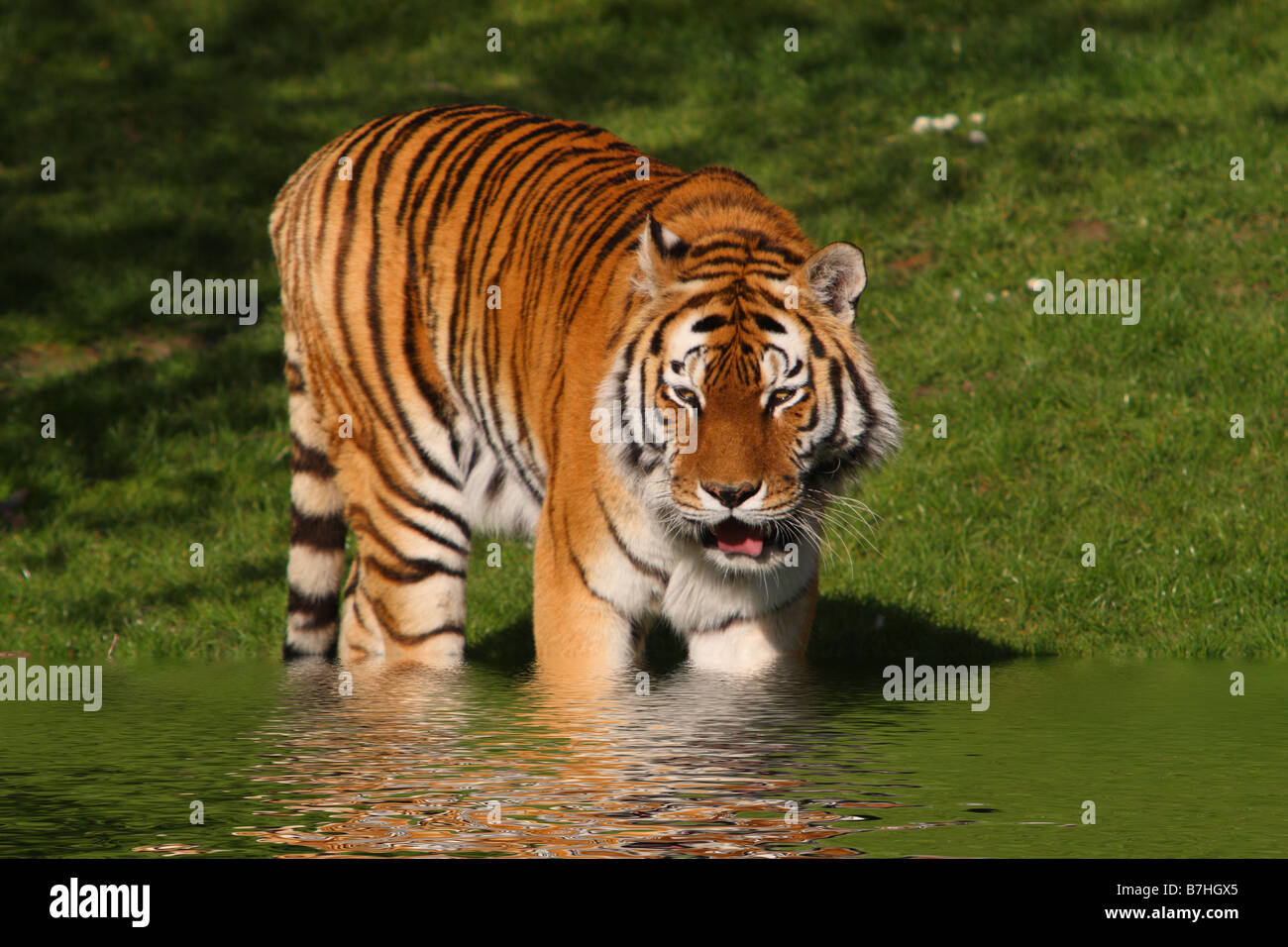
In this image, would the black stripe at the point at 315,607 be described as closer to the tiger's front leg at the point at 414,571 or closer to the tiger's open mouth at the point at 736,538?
the tiger's front leg at the point at 414,571

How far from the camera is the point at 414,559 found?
6.02 meters

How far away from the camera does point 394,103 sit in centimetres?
1348

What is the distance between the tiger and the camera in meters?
4.85

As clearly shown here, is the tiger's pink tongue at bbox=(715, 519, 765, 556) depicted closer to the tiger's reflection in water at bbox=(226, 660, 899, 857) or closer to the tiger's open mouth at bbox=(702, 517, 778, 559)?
the tiger's open mouth at bbox=(702, 517, 778, 559)

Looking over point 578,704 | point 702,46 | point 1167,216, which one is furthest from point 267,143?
point 578,704

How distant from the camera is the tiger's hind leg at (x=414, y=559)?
6008 mm

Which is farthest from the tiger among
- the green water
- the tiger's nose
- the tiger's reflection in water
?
the green water

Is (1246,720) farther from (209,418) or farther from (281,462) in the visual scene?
(209,418)

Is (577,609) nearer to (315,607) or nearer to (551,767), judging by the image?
(551,767)

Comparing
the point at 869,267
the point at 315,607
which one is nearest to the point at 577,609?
the point at 315,607

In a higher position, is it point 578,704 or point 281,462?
point 281,462

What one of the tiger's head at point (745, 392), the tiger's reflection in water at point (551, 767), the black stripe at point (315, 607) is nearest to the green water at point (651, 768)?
the tiger's reflection in water at point (551, 767)

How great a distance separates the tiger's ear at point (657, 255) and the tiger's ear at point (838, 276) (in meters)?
0.42

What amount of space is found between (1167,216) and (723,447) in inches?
259
